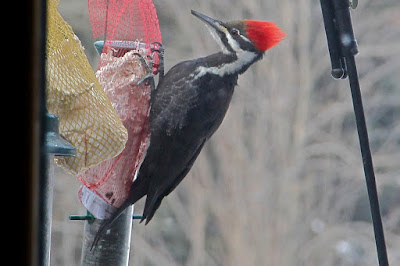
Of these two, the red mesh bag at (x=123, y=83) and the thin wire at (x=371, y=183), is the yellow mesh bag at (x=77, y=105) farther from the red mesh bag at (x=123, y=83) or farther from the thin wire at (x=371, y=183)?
the thin wire at (x=371, y=183)

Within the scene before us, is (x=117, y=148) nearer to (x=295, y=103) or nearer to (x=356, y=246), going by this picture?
(x=295, y=103)

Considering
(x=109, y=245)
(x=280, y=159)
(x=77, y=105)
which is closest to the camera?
(x=77, y=105)

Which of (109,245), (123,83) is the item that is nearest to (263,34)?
(123,83)

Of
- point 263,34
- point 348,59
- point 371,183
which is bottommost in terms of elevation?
point 371,183

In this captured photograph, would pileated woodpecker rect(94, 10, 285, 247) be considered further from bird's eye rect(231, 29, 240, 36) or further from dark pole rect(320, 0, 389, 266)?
dark pole rect(320, 0, 389, 266)

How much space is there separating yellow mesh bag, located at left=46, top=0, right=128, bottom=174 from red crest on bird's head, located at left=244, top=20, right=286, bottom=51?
712 mm

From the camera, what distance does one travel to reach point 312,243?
6.73 m

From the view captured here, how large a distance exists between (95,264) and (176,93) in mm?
596

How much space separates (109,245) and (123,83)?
0.45 metres

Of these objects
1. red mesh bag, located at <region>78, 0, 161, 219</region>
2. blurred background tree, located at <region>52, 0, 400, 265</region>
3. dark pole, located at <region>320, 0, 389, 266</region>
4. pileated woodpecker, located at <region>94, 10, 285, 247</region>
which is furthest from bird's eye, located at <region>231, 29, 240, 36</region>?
blurred background tree, located at <region>52, 0, 400, 265</region>

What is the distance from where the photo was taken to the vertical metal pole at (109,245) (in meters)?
1.76

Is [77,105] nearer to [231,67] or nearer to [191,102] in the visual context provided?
[191,102]

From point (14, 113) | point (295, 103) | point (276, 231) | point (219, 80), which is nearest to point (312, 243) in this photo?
point (276, 231)

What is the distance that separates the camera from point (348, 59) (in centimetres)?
124
